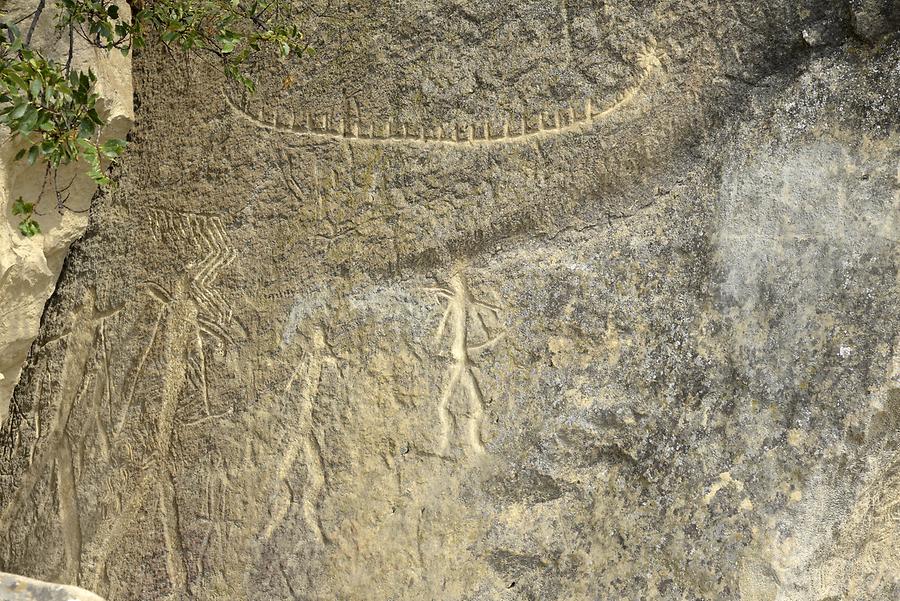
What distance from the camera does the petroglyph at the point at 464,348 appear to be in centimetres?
297

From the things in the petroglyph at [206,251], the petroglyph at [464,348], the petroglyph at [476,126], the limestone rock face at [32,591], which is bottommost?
the limestone rock face at [32,591]

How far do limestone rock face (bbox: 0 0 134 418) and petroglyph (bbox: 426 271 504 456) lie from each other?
1301 millimetres

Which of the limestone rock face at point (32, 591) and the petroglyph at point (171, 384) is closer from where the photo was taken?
the limestone rock face at point (32, 591)

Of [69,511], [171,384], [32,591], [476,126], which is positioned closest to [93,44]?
[171,384]

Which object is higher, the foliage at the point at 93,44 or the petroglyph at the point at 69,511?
the foliage at the point at 93,44

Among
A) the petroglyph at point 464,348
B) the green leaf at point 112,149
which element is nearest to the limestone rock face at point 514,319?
the petroglyph at point 464,348

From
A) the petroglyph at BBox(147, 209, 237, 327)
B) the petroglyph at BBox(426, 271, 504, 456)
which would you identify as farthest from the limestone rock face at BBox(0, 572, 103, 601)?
the petroglyph at BBox(426, 271, 504, 456)

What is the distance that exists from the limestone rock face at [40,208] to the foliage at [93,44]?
40 mm

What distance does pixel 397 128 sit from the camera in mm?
3072

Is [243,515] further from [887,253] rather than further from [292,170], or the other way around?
[887,253]

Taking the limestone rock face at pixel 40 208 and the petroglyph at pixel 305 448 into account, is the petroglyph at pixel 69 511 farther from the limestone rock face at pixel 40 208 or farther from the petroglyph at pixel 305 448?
the petroglyph at pixel 305 448

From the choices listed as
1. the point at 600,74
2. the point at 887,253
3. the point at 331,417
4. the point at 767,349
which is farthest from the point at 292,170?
the point at 887,253

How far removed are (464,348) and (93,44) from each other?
4.95ft

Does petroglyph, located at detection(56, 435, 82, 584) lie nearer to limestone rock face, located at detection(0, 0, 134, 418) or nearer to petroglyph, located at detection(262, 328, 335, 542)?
limestone rock face, located at detection(0, 0, 134, 418)
